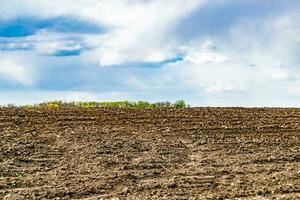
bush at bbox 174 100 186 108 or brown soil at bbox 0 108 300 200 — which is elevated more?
bush at bbox 174 100 186 108

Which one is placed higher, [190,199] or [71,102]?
[71,102]

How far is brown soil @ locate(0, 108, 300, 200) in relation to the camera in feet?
26.2

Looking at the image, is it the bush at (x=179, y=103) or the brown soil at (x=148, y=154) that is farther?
the bush at (x=179, y=103)

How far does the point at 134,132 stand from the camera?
41.7 ft

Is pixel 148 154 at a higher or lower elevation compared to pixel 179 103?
lower

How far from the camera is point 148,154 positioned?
34.1 ft

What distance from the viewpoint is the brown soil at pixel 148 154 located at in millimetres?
7992

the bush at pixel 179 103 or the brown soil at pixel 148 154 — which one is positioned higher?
the bush at pixel 179 103

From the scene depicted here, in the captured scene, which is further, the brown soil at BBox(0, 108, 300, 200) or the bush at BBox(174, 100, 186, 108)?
the bush at BBox(174, 100, 186, 108)

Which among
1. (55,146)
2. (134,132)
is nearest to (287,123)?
(134,132)

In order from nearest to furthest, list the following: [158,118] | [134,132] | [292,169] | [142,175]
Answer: [142,175] < [292,169] < [134,132] < [158,118]

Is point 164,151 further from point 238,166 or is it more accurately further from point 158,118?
point 158,118

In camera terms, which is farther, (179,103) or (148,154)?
(179,103)

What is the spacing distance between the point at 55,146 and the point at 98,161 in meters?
1.54
